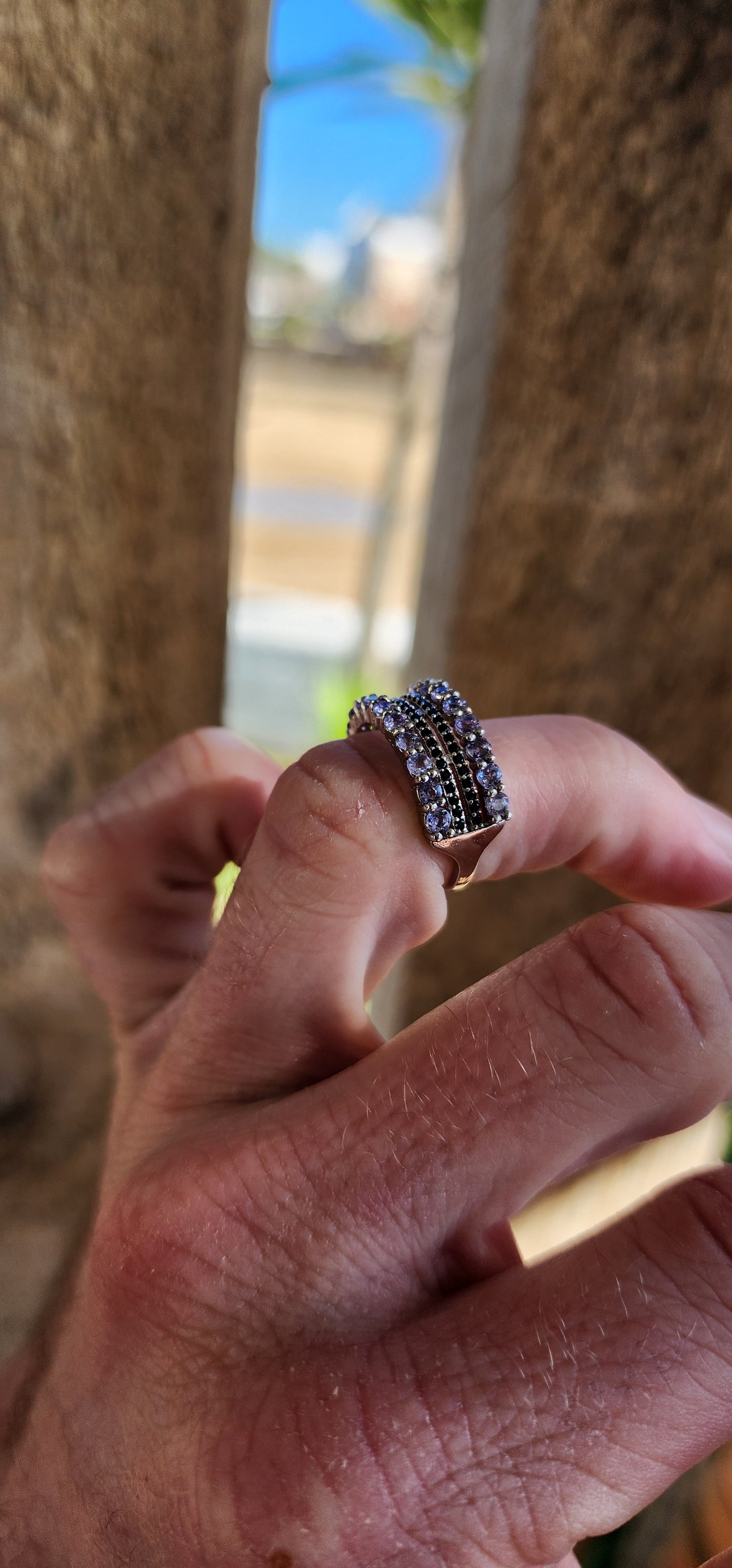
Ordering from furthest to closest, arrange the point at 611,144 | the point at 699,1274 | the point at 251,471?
the point at 251,471 < the point at 611,144 < the point at 699,1274

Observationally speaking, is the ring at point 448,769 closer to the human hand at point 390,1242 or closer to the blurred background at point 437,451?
the human hand at point 390,1242

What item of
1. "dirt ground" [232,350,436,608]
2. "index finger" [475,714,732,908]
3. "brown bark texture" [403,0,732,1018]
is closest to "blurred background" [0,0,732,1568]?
"brown bark texture" [403,0,732,1018]

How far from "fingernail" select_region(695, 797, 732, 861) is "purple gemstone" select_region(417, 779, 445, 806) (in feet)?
0.48

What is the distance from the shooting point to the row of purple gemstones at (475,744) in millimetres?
322

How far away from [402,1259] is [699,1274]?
0.32ft

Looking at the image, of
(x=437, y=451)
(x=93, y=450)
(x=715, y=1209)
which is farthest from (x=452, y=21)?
(x=715, y=1209)

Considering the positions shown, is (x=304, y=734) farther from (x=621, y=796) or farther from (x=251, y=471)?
(x=251, y=471)

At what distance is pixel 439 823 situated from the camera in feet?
1.02

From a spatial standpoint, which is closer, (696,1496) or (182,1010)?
(182,1010)

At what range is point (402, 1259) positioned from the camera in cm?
32

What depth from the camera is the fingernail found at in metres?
0.39

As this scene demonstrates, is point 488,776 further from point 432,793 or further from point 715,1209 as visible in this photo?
point 715,1209

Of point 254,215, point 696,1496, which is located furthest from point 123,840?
point 696,1496

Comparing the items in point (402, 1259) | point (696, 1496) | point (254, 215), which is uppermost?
point (254, 215)
